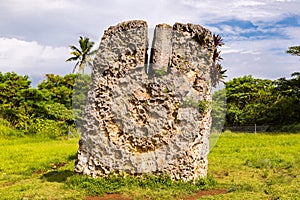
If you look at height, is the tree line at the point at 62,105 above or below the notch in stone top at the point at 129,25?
below

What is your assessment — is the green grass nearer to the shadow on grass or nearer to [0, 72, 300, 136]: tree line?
the shadow on grass

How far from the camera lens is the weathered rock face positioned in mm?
9453

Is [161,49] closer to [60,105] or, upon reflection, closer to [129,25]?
[129,25]

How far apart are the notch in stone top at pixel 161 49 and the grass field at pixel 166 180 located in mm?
2790

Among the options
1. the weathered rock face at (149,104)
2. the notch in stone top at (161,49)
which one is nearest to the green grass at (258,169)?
the weathered rock face at (149,104)

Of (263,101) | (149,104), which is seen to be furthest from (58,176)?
(263,101)

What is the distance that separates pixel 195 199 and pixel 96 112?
323 centimetres

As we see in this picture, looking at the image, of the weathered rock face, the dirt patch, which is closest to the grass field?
the dirt patch

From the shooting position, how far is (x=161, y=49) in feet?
32.7

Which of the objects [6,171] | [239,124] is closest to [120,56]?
[6,171]

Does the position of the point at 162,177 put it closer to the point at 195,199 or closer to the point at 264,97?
the point at 195,199

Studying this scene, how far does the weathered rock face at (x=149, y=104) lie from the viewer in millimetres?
9453

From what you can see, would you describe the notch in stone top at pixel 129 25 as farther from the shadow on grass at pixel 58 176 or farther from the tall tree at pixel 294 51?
the tall tree at pixel 294 51

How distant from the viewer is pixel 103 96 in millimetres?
9719
